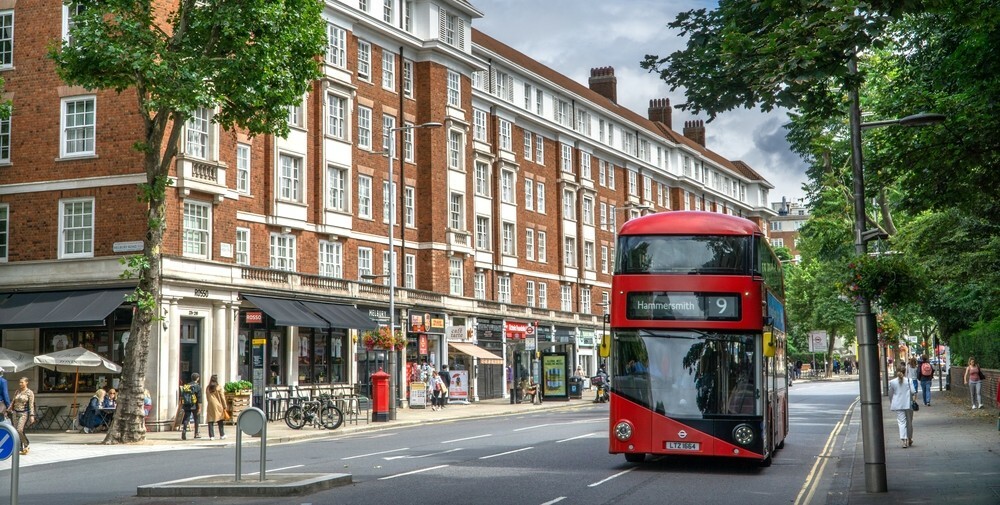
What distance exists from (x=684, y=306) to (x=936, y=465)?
5280 millimetres

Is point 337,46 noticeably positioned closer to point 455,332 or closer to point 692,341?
point 455,332

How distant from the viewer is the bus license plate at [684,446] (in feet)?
54.9

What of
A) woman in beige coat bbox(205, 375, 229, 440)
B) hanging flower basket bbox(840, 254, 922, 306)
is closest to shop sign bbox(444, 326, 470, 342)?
woman in beige coat bbox(205, 375, 229, 440)

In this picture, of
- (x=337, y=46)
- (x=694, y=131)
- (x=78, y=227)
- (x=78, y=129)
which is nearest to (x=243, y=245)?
(x=78, y=227)

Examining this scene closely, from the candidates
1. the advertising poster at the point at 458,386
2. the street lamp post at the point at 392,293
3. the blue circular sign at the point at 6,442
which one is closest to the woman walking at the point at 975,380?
the street lamp post at the point at 392,293

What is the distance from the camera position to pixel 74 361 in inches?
1177

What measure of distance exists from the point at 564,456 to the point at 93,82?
14052 millimetres

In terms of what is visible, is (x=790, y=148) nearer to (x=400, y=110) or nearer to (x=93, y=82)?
(x=400, y=110)

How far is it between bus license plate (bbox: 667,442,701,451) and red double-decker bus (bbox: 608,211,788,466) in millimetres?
15

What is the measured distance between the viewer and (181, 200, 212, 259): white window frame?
34188 millimetres

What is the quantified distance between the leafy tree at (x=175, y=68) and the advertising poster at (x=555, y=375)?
22762 millimetres

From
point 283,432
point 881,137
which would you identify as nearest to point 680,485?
point 881,137

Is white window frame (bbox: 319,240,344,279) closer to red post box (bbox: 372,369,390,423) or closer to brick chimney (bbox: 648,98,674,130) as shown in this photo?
red post box (bbox: 372,369,390,423)

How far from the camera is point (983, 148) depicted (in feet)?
56.5
